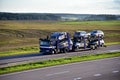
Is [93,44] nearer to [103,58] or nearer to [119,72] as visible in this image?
[103,58]

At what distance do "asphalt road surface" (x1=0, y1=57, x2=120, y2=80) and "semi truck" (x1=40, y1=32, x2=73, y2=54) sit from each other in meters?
8.91

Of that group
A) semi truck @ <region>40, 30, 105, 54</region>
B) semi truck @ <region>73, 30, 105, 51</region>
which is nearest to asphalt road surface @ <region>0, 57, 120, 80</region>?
semi truck @ <region>40, 30, 105, 54</region>

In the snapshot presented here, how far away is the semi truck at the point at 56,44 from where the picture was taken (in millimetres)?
35419

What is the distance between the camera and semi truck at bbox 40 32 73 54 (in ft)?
116

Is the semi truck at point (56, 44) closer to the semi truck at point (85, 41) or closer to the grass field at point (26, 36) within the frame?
the semi truck at point (85, 41)

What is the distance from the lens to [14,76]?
21344mm

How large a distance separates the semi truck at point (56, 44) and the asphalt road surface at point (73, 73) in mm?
8905

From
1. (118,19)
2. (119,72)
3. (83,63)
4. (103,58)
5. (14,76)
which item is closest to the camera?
(14,76)

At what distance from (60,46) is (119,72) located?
1434 centimetres

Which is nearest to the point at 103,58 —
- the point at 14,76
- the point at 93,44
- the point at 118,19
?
the point at 93,44

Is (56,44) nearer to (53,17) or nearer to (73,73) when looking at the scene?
(73,73)

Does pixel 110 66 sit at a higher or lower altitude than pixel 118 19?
lower

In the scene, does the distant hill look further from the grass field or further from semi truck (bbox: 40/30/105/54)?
semi truck (bbox: 40/30/105/54)

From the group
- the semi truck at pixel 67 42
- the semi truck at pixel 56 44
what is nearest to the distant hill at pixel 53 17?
the semi truck at pixel 67 42
